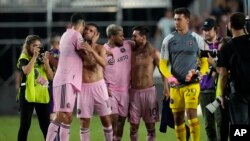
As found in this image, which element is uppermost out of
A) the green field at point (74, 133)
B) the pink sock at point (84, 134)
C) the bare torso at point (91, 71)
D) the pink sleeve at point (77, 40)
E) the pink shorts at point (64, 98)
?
the pink sleeve at point (77, 40)

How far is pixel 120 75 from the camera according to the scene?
15.5 meters

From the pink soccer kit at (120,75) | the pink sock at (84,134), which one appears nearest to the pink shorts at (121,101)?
the pink soccer kit at (120,75)

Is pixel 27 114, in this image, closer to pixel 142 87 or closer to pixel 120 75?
pixel 120 75

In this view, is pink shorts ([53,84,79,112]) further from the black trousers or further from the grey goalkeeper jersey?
the grey goalkeeper jersey

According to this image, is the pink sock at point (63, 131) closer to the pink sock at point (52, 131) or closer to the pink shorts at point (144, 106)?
the pink sock at point (52, 131)

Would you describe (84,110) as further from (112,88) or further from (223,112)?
(223,112)

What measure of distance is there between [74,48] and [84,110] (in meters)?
1.14

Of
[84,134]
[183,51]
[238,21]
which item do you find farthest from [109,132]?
[238,21]

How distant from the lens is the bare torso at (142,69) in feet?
50.8

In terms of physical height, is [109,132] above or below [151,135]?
above

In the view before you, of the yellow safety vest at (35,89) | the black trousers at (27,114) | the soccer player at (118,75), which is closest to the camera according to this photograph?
the black trousers at (27,114)

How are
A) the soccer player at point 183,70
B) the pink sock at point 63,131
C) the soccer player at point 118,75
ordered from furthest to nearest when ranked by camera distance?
the soccer player at point 118,75, the soccer player at point 183,70, the pink sock at point 63,131

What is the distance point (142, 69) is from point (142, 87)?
32cm

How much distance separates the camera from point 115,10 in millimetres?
26797
